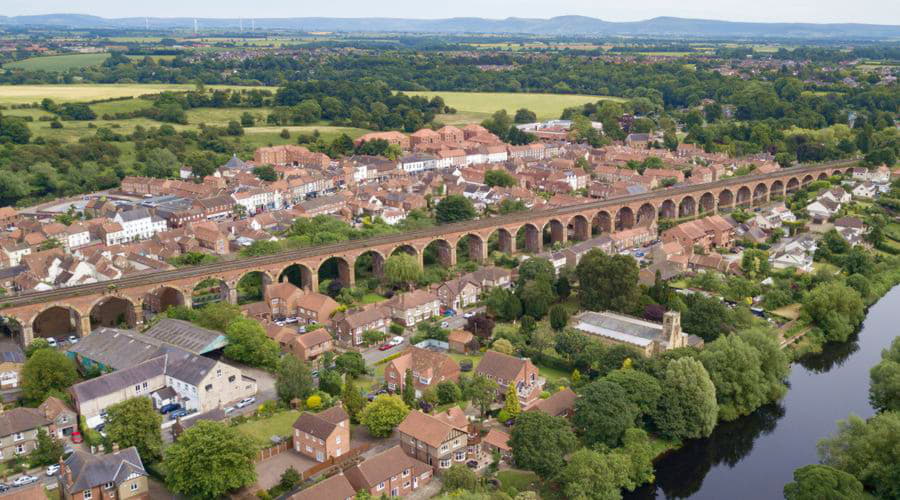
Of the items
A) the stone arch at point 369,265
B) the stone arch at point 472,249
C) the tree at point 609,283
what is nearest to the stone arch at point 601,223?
the stone arch at point 472,249

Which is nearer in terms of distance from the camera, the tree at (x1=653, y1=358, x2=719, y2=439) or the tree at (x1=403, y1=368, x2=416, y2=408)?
the tree at (x1=653, y1=358, x2=719, y2=439)

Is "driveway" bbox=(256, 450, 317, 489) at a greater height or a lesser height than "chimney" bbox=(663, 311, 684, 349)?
lesser

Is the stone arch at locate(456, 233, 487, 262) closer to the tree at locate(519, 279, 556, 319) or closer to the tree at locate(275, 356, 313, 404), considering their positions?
the tree at locate(519, 279, 556, 319)

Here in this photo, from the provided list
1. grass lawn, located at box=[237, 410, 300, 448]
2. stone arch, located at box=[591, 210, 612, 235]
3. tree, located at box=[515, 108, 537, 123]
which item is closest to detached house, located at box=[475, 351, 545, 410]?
grass lawn, located at box=[237, 410, 300, 448]

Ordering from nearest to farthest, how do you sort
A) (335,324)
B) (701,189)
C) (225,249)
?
(335,324)
(225,249)
(701,189)

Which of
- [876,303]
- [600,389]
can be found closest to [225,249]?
[600,389]

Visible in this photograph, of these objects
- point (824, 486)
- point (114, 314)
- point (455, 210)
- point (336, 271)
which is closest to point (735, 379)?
point (824, 486)

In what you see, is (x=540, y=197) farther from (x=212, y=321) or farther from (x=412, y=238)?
(x=212, y=321)
